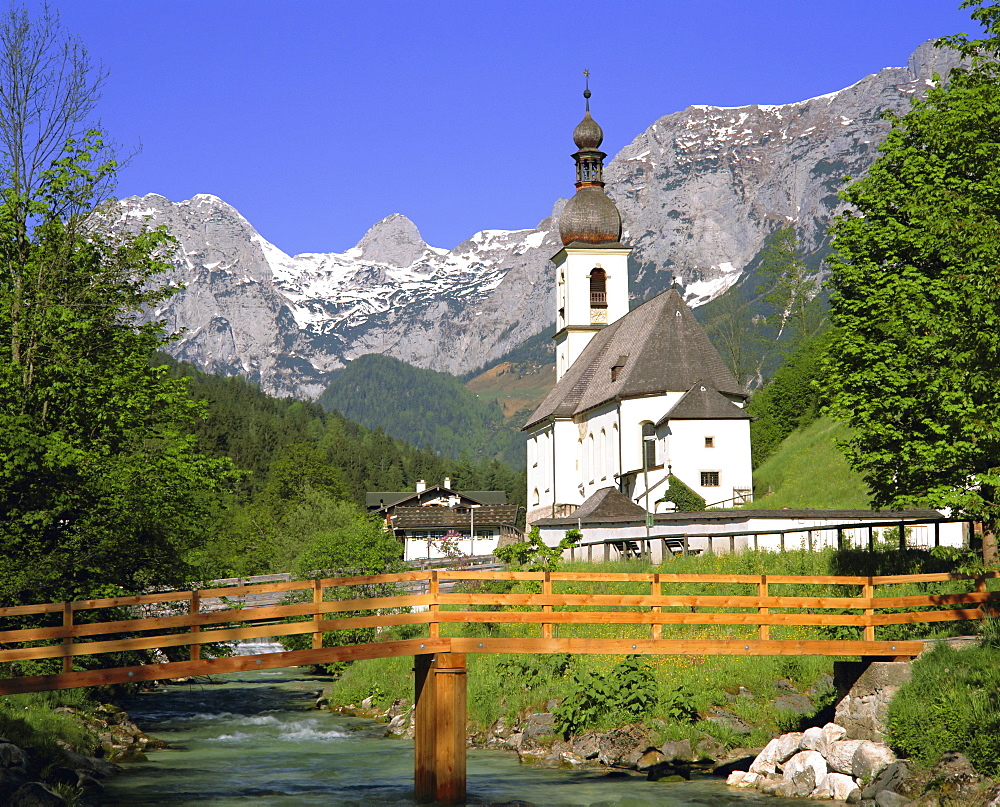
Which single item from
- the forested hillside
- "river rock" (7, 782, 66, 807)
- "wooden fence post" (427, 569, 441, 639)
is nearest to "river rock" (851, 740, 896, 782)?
"wooden fence post" (427, 569, 441, 639)

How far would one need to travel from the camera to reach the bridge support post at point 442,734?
1870 cm

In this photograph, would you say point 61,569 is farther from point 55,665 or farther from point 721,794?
point 721,794

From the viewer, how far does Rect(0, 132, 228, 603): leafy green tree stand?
2286 cm

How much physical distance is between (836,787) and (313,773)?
33.4 ft

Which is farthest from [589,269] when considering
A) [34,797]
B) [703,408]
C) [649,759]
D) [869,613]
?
[34,797]

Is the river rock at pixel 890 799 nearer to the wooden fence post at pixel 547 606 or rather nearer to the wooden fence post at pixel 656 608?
the wooden fence post at pixel 656 608

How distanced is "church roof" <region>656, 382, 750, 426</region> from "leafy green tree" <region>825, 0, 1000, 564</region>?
20631 mm

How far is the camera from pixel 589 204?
260ft

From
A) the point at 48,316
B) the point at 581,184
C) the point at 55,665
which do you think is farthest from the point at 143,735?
the point at 581,184

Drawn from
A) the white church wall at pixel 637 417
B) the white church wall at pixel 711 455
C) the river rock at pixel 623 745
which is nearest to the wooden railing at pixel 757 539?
the white church wall at pixel 711 455

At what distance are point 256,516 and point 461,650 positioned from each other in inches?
2984

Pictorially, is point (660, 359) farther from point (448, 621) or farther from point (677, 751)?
point (448, 621)

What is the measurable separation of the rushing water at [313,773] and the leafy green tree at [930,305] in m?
8.71

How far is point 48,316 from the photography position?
23.9 m
